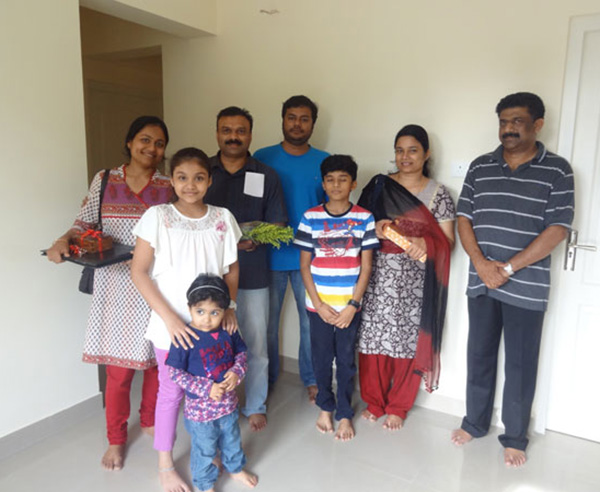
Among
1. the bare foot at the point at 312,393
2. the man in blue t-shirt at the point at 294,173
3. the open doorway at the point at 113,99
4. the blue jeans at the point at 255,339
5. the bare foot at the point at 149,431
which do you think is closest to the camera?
the bare foot at the point at 149,431

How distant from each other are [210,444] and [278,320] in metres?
1.03

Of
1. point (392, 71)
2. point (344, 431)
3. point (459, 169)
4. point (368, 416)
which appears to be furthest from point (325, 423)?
point (392, 71)

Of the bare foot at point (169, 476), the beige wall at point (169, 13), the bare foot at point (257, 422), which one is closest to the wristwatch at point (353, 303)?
the bare foot at point (257, 422)

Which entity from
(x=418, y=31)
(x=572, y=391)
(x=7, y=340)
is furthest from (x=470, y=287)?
(x=7, y=340)

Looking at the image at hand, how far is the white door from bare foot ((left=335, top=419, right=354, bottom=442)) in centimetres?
108

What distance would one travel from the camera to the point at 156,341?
6.52 ft

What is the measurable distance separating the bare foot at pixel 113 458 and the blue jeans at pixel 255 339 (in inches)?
26.5

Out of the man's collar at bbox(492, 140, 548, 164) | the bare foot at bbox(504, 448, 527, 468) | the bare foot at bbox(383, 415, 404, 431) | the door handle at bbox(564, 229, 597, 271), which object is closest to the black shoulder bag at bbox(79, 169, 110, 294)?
the bare foot at bbox(383, 415, 404, 431)

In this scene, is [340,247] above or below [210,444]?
above

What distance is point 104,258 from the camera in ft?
6.41

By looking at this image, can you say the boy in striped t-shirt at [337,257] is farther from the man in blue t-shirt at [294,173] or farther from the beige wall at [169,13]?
the beige wall at [169,13]

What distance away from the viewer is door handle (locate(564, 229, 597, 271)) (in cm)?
240

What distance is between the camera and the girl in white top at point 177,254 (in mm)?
1892

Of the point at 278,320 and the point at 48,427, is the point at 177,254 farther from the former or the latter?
the point at 48,427
